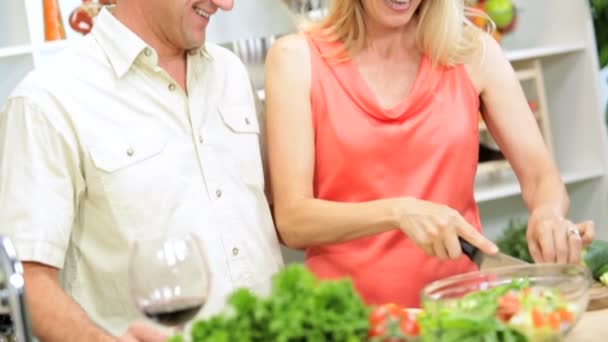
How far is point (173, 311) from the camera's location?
1.21 meters

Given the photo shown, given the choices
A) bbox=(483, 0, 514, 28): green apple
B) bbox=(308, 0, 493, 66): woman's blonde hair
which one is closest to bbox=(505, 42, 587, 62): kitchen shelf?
bbox=(483, 0, 514, 28): green apple

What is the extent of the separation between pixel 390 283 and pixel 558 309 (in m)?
0.59

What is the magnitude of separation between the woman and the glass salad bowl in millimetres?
290

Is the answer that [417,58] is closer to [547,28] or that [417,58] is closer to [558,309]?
[558,309]

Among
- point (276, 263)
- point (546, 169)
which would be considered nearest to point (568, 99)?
point (546, 169)

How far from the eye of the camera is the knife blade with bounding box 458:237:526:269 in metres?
1.70

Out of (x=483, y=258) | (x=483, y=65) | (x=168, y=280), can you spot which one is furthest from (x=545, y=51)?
(x=168, y=280)

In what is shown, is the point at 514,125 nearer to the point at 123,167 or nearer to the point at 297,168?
the point at 297,168

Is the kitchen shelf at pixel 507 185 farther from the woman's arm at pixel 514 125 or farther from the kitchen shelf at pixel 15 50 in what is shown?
the kitchen shelf at pixel 15 50

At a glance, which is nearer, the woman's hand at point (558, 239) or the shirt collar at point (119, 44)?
the woman's hand at point (558, 239)

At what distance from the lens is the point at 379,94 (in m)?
2.05

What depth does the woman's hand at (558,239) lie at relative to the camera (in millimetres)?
1773

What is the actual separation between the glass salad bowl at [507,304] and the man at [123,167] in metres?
0.53

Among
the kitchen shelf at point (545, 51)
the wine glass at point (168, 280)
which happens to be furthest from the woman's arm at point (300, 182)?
the kitchen shelf at point (545, 51)
